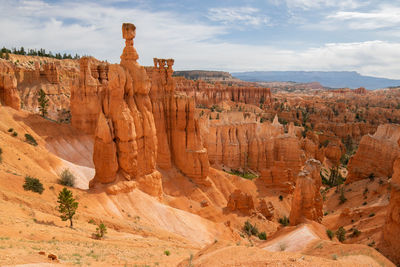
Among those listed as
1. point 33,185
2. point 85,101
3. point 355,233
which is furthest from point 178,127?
point 355,233

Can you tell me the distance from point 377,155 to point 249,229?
24.1 metres

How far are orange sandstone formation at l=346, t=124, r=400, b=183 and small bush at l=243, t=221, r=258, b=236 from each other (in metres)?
21.8

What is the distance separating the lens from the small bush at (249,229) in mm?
24750

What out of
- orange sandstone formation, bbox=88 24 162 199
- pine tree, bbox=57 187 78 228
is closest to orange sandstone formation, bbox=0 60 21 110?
orange sandstone formation, bbox=88 24 162 199

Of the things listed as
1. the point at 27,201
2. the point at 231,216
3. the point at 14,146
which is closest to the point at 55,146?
the point at 14,146

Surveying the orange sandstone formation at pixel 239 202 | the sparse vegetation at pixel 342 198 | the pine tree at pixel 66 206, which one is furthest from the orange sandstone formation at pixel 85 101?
the sparse vegetation at pixel 342 198

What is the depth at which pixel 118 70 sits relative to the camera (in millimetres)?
21328

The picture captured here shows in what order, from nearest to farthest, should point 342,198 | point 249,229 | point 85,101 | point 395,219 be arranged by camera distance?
point 395,219
point 249,229
point 342,198
point 85,101

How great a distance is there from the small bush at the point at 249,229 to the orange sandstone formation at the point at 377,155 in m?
21.8

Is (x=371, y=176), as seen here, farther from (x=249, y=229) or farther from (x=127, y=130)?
(x=127, y=130)

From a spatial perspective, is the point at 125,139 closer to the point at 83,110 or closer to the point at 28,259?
the point at 28,259

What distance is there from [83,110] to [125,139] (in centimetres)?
1720

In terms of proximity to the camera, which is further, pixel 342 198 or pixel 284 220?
pixel 342 198

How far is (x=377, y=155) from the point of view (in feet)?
125
